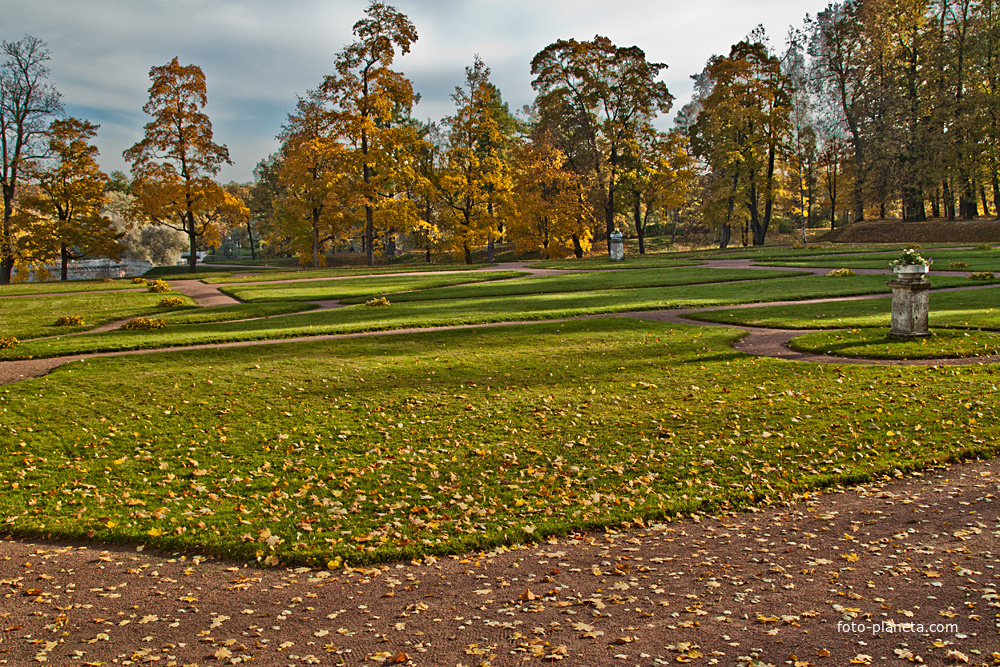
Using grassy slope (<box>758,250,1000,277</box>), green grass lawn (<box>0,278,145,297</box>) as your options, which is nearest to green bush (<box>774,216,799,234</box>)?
grassy slope (<box>758,250,1000,277</box>)

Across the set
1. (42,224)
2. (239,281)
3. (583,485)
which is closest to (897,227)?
(239,281)

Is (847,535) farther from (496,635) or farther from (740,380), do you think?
(740,380)

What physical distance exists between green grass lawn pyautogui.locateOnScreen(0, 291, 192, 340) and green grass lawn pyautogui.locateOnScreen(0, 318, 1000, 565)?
259 inches

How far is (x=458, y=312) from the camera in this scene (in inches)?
811

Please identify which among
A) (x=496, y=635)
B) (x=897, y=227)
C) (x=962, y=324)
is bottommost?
(x=496, y=635)

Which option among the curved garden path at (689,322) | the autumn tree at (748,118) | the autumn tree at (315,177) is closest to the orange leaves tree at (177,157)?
the autumn tree at (315,177)

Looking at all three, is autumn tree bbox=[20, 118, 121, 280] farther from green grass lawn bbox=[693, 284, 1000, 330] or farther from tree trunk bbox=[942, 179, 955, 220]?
tree trunk bbox=[942, 179, 955, 220]

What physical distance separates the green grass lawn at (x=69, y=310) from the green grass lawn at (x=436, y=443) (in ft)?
21.6

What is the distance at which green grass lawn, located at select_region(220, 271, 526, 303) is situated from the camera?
86.3ft

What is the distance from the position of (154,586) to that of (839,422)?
866 centimetres

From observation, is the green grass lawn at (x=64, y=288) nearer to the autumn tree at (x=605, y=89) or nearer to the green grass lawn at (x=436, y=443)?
the green grass lawn at (x=436, y=443)

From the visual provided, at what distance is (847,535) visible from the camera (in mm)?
6242

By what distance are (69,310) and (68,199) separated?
26201mm

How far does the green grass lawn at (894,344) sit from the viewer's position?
13219 millimetres
